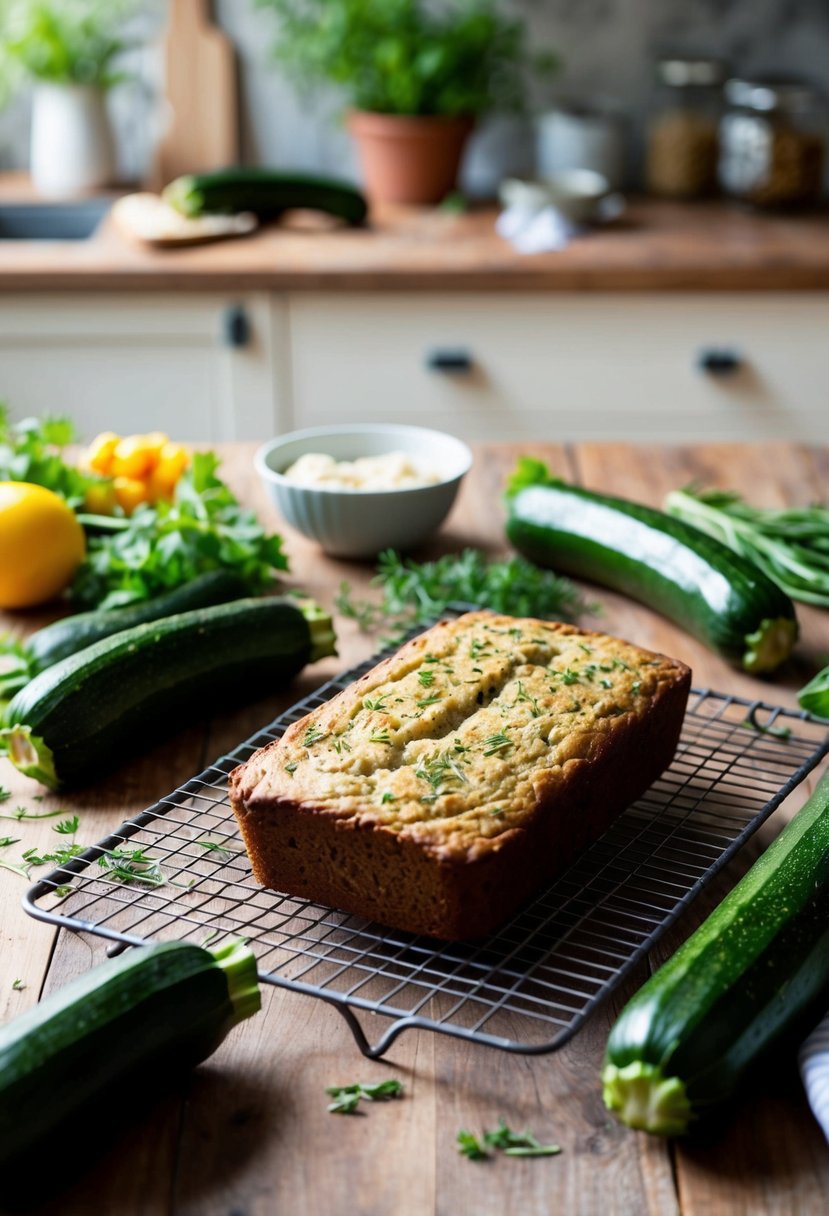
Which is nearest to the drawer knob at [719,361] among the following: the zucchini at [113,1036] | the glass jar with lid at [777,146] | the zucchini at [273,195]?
the glass jar with lid at [777,146]

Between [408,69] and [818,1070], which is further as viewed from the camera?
[408,69]

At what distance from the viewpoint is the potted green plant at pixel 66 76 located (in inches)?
146

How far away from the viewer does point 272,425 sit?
3.32 m

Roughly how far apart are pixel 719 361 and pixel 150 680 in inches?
82.0

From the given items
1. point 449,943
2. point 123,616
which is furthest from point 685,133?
point 449,943

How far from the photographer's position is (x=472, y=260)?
3244 mm

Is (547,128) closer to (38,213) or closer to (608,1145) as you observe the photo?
(38,213)

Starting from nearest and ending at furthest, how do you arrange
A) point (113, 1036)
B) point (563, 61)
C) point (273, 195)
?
point (113, 1036), point (273, 195), point (563, 61)

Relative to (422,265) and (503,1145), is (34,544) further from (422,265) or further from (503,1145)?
(422,265)

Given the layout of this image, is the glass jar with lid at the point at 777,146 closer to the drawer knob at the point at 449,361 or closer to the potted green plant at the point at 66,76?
the drawer knob at the point at 449,361

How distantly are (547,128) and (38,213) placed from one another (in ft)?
4.80

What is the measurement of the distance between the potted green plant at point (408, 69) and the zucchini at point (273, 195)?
283mm

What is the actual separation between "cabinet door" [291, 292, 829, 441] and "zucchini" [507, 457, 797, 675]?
1.16 m

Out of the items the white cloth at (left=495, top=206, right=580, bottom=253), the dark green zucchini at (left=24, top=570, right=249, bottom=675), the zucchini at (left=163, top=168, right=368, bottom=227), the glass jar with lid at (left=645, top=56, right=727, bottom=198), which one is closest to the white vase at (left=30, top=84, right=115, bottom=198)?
the zucchini at (left=163, top=168, right=368, bottom=227)
